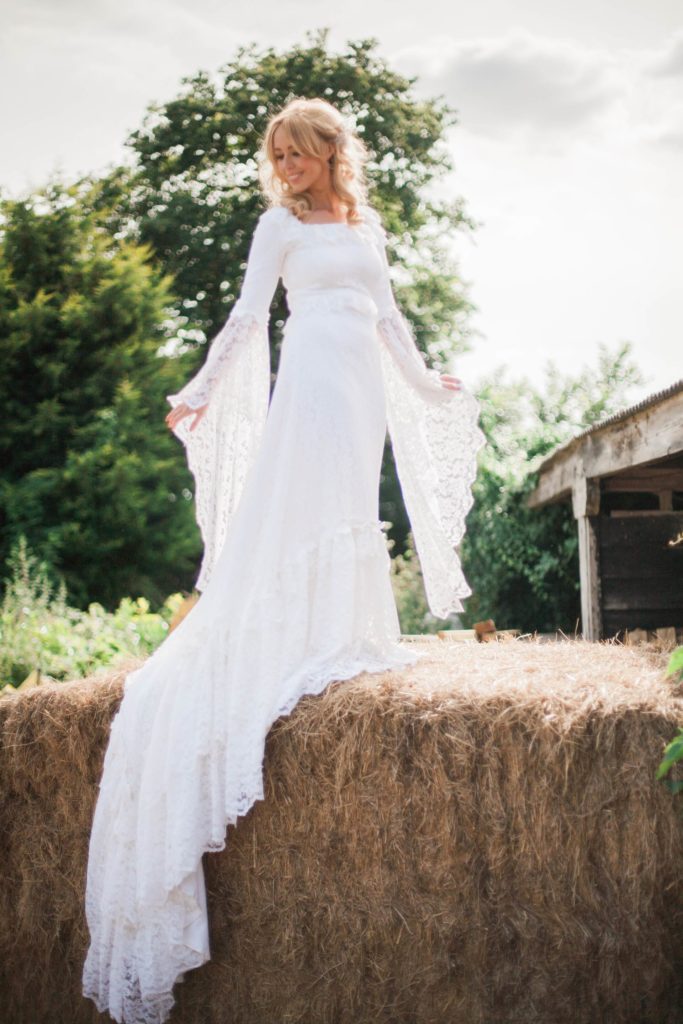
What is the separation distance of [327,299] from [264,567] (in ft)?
3.49

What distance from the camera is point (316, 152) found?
3555 millimetres

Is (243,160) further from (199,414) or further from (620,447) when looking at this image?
(199,414)

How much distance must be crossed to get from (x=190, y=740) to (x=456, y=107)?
15474 mm

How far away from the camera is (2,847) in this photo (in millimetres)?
3580

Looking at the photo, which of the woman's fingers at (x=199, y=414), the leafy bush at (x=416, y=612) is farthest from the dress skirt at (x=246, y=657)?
the leafy bush at (x=416, y=612)

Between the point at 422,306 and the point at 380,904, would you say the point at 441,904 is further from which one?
the point at 422,306

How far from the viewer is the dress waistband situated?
3525 millimetres

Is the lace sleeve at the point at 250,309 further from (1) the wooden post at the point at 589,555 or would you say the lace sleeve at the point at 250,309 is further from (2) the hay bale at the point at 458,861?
(1) the wooden post at the point at 589,555

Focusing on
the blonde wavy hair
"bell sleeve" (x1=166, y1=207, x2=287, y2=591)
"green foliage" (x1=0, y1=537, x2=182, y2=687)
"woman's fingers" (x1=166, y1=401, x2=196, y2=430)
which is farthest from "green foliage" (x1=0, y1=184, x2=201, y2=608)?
the blonde wavy hair

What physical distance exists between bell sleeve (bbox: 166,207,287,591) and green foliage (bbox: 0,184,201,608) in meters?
5.17

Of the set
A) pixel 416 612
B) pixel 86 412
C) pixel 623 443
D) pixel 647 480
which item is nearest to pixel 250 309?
pixel 623 443

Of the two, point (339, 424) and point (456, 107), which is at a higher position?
point (456, 107)

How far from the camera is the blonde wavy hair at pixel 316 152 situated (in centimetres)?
353

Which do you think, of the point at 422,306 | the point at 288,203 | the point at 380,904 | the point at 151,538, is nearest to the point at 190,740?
the point at 380,904
